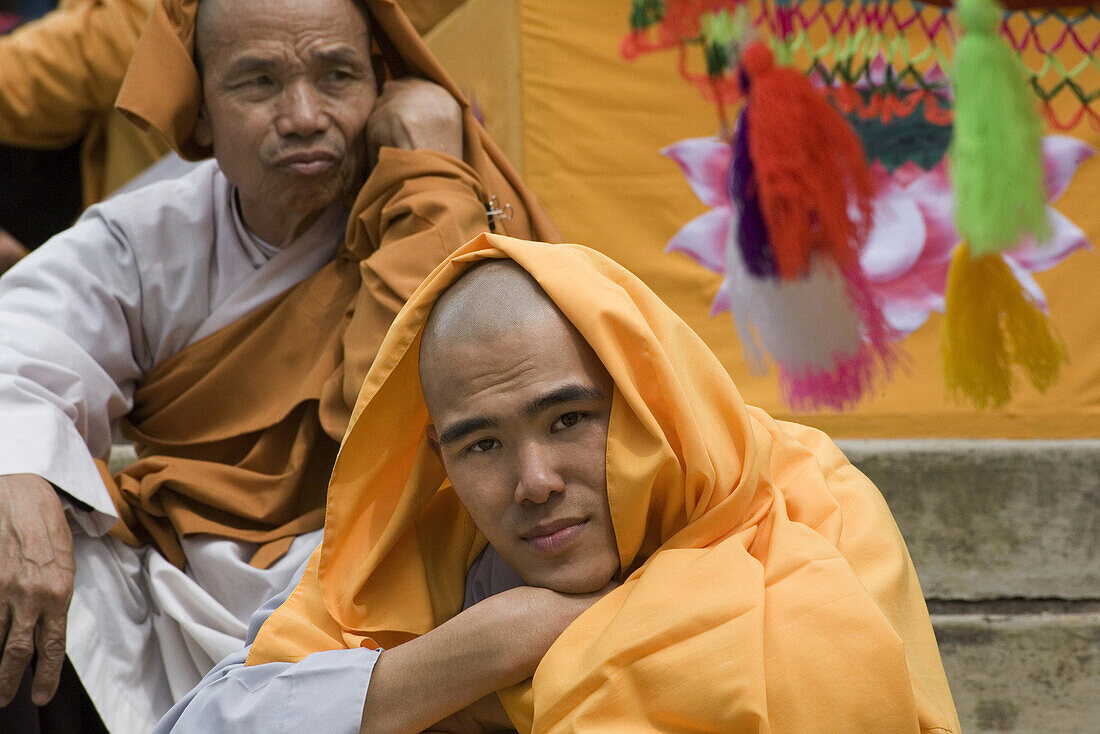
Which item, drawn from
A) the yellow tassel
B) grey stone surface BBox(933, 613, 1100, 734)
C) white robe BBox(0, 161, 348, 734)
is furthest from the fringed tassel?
white robe BBox(0, 161, 348, 734)

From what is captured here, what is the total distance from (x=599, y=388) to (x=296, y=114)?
1278 millimetres

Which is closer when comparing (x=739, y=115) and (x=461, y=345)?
(x=461, y=345)

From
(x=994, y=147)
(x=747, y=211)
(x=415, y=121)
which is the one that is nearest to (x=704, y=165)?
(x=747, y=211)

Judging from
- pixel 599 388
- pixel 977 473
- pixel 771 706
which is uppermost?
pixel 599 388

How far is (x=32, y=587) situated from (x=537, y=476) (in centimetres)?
110

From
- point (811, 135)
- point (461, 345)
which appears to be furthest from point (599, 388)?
point (811, 135)

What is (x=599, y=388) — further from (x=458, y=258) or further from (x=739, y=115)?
(x=739, y=115)

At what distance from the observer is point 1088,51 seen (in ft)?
11.4

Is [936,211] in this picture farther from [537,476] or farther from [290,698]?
[290,698]

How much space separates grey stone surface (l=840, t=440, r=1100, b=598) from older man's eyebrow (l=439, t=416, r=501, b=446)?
1.62 meters

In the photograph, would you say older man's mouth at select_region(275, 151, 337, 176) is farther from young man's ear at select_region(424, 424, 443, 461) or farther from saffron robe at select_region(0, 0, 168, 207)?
saffron robe at select_region(0, 0, 168, 207)

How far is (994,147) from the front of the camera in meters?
2.87

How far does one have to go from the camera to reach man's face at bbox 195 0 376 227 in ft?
8.47

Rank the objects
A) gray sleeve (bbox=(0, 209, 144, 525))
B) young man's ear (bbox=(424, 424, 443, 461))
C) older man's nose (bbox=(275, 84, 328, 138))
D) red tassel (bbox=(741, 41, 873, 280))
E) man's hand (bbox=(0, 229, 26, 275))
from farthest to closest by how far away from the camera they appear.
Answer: man's hand (bbox=(0, 229, 26, 275))
red tassel (bbox=(741, 41, 873, 280))
older man's nose (bbox=(275, 84, 328, 138))
gray sleeve (bbox=(0, 209, 144, 525))
young man's ear (bbox=(424, 424, 443, 461))
